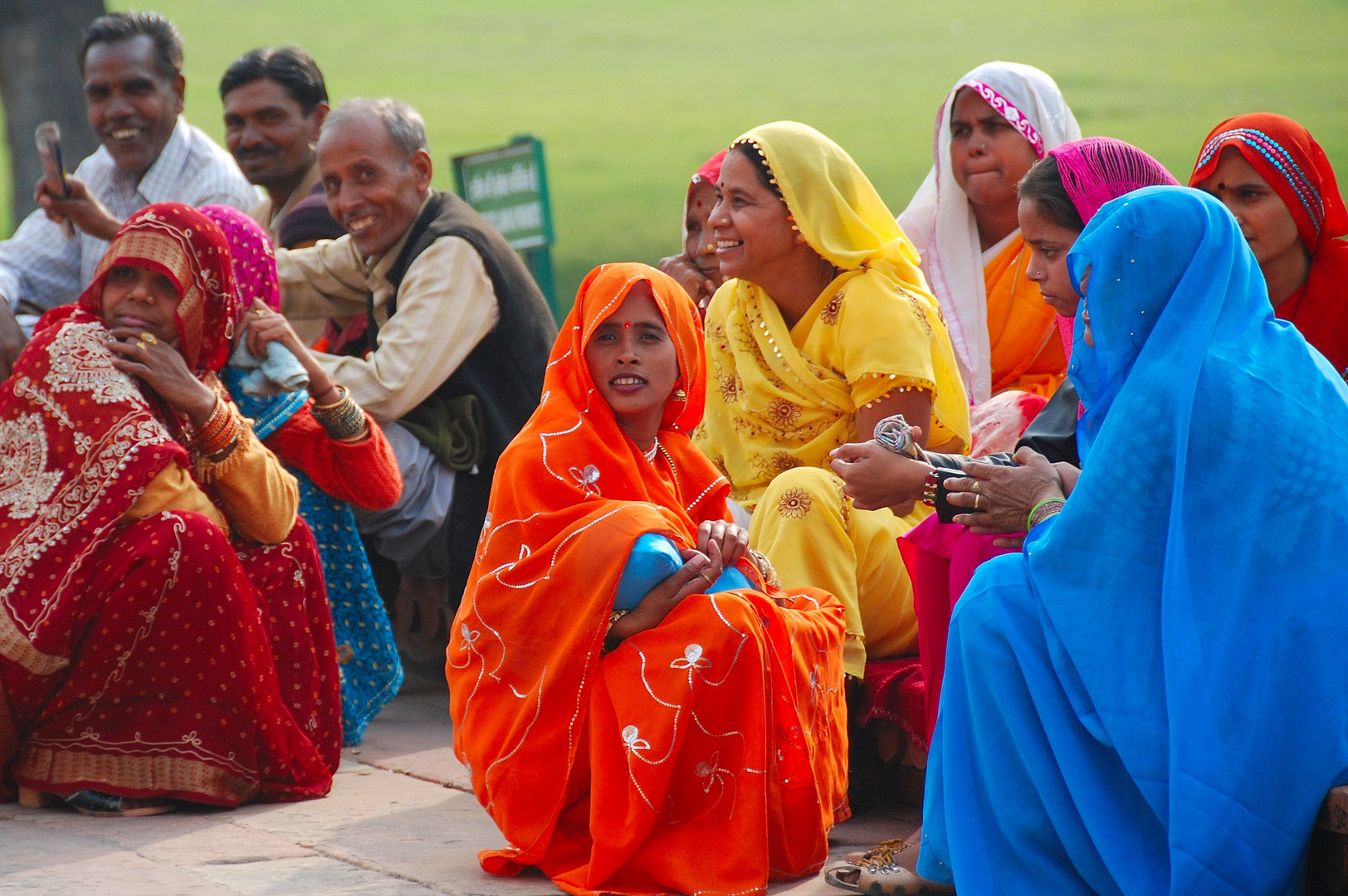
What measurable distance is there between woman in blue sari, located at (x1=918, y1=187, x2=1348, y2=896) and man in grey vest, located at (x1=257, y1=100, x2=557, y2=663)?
109 inches

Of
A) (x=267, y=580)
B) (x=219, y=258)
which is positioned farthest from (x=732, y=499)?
(x=219, y=258)

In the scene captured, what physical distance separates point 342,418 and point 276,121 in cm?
239

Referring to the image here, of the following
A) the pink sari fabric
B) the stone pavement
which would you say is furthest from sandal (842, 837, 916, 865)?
the pink sari fabric

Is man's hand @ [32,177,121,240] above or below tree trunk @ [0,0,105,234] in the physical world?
below

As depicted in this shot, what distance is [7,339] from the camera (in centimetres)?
546

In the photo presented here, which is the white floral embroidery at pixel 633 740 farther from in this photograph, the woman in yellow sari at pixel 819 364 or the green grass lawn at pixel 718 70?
the green grass lawn at pixel 718 70

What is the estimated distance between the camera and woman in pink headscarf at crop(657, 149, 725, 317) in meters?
5.21

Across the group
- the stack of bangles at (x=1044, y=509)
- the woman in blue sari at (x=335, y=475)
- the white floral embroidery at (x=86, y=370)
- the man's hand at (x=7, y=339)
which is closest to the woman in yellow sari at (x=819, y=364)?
the stack of bangles at (x=1044, y=509)

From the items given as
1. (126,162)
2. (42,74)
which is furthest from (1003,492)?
(42,74)

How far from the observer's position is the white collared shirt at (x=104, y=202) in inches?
241

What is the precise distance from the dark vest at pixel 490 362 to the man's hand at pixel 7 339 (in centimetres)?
147

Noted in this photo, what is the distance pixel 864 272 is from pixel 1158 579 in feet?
5.83

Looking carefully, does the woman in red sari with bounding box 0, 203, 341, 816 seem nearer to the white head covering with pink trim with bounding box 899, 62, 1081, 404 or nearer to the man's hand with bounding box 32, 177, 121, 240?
the man's hand with bounding box 32, 177, 121, 240

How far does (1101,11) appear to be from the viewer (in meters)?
14.7
